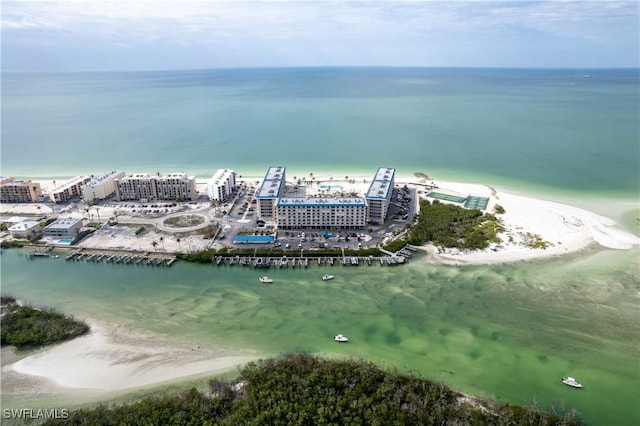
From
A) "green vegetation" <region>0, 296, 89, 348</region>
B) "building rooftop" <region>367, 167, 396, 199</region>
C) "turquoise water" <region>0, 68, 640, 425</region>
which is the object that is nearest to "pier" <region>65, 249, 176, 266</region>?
"turquoise water" <region>0, 68, 640, 425</region>

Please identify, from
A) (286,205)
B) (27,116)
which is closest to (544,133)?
(286,205)

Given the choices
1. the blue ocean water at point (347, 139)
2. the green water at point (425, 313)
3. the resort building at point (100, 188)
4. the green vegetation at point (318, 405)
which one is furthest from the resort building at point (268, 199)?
the green vegetation at point (318, 405)

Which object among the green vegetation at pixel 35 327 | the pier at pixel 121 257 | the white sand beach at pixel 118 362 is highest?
the pier at pixel 121 257

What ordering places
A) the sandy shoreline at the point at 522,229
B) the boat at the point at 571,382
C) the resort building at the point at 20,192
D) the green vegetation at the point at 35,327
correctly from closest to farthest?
the boat at the point at 571,382, the green vegetation at the point at 35,327, the sandy shoreline at the point at 522,229, the resort building at the point at 20,192

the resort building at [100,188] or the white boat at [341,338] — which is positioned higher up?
the resort building at [100,188]

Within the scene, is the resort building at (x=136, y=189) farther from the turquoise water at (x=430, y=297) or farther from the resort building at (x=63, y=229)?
the turquoise water at (x=430, y=297)

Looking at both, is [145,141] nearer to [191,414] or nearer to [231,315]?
[231,315]
